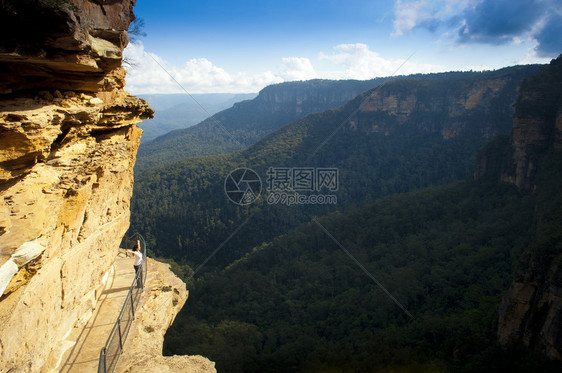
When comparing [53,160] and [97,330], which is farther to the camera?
[97,330]

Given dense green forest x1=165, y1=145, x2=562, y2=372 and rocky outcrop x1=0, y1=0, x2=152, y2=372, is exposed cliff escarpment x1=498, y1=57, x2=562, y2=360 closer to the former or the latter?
dense green forest x1=165, y1=145, x2=562, y2=372

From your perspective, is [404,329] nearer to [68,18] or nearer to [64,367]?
[64,367]

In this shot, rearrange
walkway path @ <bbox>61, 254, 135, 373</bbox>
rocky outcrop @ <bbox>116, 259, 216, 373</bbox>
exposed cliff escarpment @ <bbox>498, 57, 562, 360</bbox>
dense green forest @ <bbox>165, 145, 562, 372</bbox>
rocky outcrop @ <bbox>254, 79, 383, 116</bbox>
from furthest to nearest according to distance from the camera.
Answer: rocky outcrop @ <bbox>254, 79, 383, 116</bbox>, dense green forest @ <bbox>165, 145, 562, 372</bbox>, exposed cliff escarpment @ <bbox>498, 57, 562, 360</bbox>, rocky outcrop @ <bbox>116, 259, 216, 373</bbox>, walkway path @ <bbox>61, 254, 135, 373</bbox>

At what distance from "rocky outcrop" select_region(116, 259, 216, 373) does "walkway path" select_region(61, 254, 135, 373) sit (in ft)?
1.99

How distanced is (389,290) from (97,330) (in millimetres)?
23485

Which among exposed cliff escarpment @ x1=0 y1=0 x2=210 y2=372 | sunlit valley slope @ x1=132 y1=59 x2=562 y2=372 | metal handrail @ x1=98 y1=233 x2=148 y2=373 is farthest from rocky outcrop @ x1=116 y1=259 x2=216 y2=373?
sunlit valley slope @ x1=132 y1=59 x2=562 y2=372

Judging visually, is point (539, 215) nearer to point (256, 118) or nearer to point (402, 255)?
point (402, 255)

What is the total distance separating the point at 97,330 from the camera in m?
8.35

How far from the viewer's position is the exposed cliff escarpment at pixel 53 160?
5.01 metres

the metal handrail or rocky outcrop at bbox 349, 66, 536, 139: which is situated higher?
rocky outcrop at bbox 349, 66, 536, 139

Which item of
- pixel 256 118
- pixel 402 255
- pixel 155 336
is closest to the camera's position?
pixel 155 336

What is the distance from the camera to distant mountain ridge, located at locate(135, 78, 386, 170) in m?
123

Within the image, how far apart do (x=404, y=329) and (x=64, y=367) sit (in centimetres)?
2072

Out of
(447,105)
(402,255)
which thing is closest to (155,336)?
(402,255)
